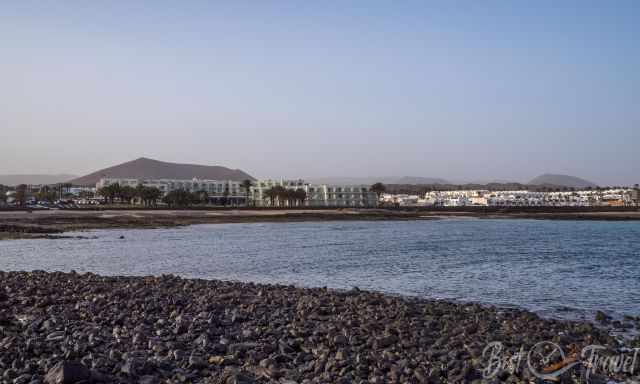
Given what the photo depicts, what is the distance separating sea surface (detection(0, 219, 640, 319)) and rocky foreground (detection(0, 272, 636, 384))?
11.8 feet

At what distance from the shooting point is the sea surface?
1861 centimetres

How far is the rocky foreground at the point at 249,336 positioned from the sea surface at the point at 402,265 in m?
3.60

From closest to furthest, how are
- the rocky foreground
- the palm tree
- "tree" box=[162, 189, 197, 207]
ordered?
the rocky foreground < "tree" box=[162, 189, 197, 207] < the palm tree

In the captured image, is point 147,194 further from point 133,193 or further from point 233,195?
point 233,195

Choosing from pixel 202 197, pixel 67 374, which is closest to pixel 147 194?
pixel 202 197

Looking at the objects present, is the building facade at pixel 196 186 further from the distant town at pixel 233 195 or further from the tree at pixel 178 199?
the tree at pixel 178 199

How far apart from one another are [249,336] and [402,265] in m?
16.8

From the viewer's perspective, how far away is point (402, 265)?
2717 centimetres

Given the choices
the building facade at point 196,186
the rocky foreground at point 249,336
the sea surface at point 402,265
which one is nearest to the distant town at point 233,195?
the building facade at point 196,186

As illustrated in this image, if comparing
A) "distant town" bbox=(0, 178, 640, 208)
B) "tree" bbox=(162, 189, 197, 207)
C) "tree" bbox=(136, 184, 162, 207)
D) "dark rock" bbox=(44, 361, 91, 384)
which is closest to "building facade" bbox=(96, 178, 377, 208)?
"distant town" bbox=(0, 178, 640, 208)

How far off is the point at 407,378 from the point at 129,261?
887 inches

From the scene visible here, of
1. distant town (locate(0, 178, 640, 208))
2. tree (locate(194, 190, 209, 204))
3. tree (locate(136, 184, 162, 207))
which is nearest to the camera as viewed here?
tree (locate(136, 184, 162, 207))

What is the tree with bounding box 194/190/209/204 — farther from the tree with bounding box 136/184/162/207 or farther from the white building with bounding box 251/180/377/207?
the white building with bounding box 251/180/377/207

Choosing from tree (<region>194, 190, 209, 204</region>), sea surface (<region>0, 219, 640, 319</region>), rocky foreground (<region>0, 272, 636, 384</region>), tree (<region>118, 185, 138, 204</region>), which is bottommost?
sea surface (<region>0, 219, 640, 319</region>)
